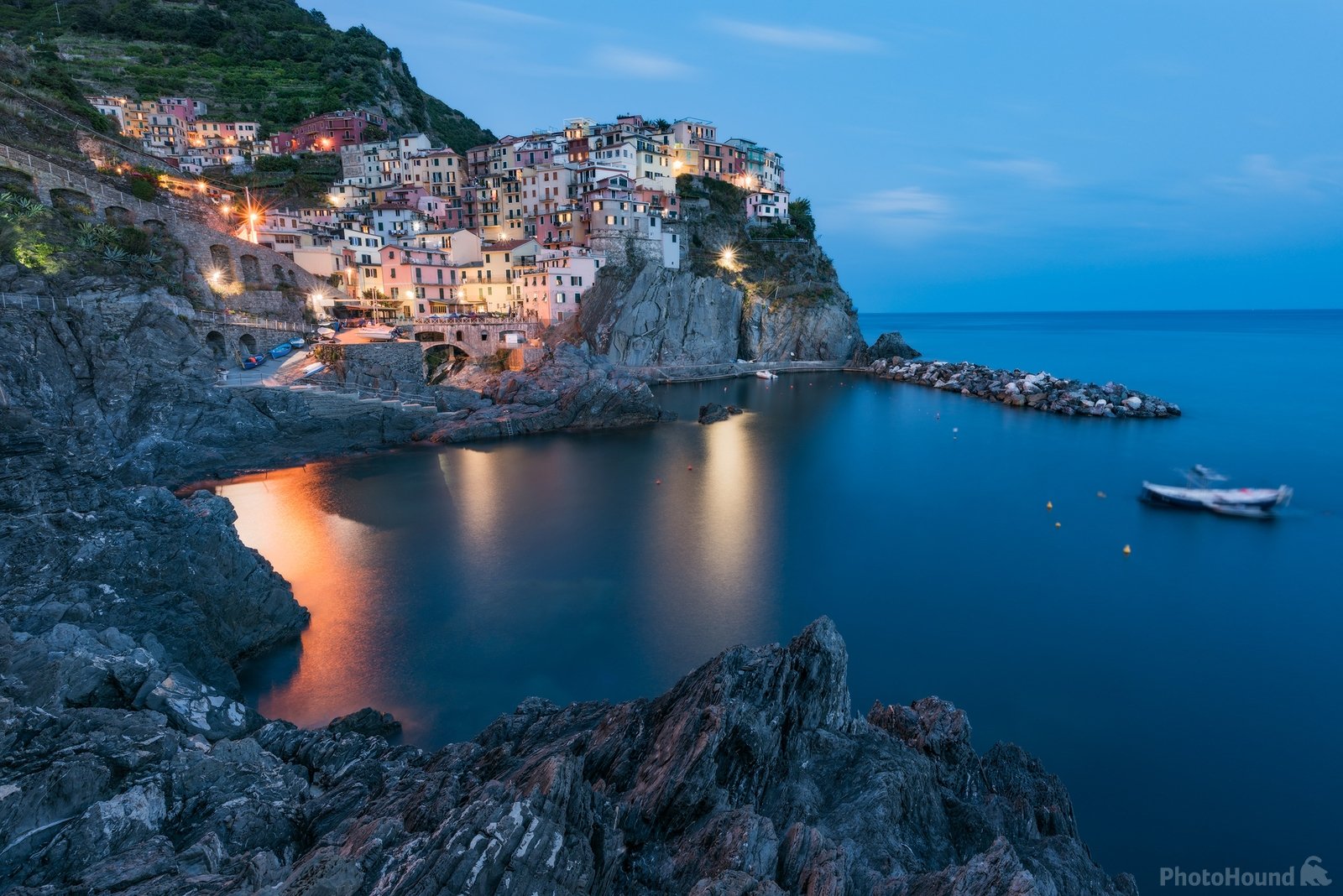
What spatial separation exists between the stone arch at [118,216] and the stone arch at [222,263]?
4766mm

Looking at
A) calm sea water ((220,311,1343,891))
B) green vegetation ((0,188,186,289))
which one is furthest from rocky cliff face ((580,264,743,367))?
green vegetation ((0,188,186,289))

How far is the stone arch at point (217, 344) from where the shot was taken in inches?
1623

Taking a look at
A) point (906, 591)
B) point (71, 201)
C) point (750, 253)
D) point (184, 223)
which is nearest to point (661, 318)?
point (750, 253)

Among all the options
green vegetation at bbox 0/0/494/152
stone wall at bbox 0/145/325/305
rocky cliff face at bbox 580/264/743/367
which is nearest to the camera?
stone wall at bbox 0/145/325/305

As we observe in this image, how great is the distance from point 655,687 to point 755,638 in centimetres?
374

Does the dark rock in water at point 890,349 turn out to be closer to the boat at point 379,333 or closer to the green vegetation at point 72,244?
the boat at point 379,333

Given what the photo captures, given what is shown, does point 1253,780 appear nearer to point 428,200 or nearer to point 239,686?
point 239,686

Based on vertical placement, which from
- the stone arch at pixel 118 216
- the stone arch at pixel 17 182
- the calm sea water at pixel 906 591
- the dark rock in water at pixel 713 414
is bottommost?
the calm sea water at pixel 906 591

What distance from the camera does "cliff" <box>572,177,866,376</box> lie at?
60469 millimetres

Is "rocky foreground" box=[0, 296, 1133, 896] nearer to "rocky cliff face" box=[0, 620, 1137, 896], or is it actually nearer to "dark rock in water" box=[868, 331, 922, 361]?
"rocky cliff face" box=[0, 620, 1137, 896]

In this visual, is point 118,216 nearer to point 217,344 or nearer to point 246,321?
point 246,321

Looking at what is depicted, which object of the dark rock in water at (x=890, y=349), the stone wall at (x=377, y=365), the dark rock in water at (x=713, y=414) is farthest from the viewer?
the dark rock in water at (x=890, y=349)

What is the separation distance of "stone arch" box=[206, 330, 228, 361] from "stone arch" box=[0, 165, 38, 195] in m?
11.1

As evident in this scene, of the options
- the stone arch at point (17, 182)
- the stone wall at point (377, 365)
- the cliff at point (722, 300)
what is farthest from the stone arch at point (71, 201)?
the cliff at point (722, 300)
